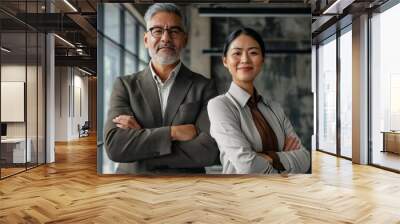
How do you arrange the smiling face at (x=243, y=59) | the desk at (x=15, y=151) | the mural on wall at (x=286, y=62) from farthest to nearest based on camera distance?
1. the desk at (x=15, y=151)
2. the mural on wall at (x=286, y=62)
3. the smiling face at (x=243, y=59)

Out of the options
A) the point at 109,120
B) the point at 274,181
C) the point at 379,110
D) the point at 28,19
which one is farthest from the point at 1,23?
the point at 379,110

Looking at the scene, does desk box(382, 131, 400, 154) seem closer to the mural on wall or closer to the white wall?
the mural on wall

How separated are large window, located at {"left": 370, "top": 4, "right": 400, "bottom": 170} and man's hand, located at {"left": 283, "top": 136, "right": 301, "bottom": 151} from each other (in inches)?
101

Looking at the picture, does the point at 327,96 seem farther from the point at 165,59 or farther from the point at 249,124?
the point at 165,59

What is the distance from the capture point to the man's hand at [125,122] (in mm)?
5992

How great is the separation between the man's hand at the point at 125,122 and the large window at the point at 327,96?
6329 mm

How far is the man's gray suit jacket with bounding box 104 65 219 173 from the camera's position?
5961 mm

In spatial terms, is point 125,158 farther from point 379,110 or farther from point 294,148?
point 379,110

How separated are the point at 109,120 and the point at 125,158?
2.08 ft

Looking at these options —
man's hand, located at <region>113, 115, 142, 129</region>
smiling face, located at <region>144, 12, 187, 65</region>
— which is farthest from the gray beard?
man's hand, located at <region>113, 115, 142, 129</region>

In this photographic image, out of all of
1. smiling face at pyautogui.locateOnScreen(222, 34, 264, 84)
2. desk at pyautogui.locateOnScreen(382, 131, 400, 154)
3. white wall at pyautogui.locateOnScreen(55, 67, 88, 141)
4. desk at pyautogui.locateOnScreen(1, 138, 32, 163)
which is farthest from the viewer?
white wall at pyautogui.locateOnScreen(55, 67, 88, 141)

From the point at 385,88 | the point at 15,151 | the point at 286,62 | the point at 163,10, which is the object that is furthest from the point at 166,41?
the point at 385,88

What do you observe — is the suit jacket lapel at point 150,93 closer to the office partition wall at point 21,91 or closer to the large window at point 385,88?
the office partition wall at point 21,91

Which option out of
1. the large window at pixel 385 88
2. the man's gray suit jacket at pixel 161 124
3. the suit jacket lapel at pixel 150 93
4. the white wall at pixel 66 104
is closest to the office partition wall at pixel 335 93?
the large window at pixel 385 88
